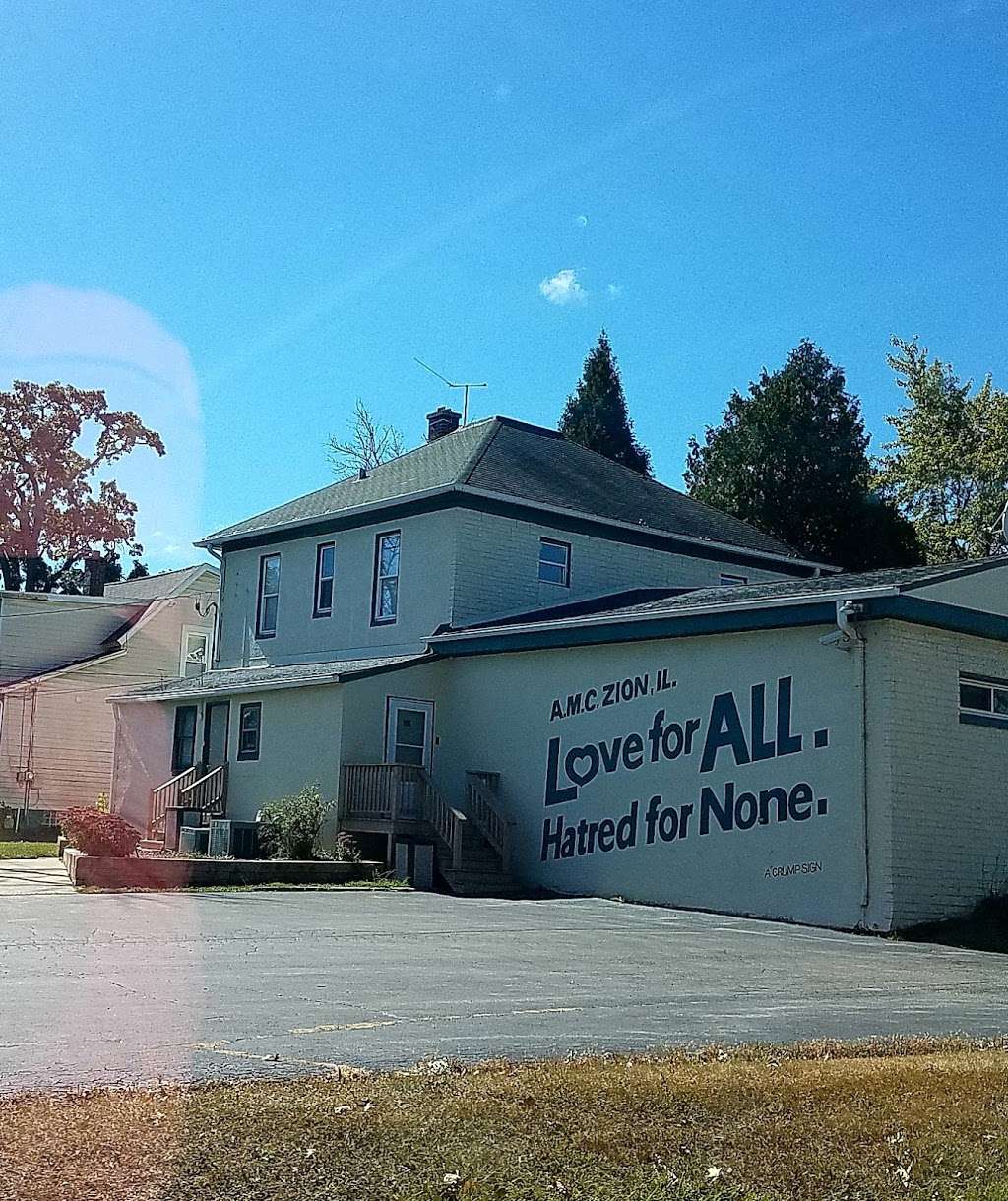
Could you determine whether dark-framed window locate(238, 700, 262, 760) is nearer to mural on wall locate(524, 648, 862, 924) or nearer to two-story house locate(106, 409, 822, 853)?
two-story house locate(106, 409, 822, 853)

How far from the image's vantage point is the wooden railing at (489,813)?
2320 centimetres

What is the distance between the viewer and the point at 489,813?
2333 cm

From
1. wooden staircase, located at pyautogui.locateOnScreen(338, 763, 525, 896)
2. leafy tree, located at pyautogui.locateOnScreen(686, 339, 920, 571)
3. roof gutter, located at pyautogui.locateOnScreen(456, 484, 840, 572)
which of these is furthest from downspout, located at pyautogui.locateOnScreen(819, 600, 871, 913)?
leafy tree, located at pyautogui.locateOnScreen(686, 339, 920, 571)

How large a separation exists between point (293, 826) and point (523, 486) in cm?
867

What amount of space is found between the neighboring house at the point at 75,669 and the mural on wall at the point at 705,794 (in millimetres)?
15283

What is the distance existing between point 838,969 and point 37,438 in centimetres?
4112

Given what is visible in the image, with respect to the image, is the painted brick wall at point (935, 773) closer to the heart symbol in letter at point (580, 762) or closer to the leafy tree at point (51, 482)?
the heart symbol in letter at point (580, 762)

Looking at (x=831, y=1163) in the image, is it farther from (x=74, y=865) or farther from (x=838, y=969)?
(x=74, y=865)

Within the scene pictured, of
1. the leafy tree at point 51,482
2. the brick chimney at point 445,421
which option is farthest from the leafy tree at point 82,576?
the brick chimney at point 445,421

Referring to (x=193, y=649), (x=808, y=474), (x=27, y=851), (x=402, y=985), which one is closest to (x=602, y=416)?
(x=808, y=474)

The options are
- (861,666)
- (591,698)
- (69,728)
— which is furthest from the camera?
(69,728)

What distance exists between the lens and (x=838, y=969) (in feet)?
43.9

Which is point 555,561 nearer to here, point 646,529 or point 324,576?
point 646,529

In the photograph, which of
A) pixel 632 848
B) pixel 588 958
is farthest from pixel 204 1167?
pixel 632 848
